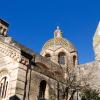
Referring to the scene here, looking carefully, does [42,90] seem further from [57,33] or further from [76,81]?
[57,33]

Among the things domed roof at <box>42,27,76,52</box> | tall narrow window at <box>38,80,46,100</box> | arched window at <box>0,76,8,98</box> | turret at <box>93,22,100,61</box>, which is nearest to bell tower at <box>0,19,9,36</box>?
domed roof at <box>42,27,76,52</box>

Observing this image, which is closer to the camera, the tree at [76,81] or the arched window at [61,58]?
the tree at [76,81]

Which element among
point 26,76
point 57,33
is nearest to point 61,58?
point 57,33

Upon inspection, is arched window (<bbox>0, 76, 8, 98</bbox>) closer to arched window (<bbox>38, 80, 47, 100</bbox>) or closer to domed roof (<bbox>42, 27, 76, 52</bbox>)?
arched window (<bbox>38, 80, 47, 100</bbox>)

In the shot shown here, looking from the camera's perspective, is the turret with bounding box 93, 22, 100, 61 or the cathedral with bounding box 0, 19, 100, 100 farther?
the turret with bounding box 93, 22, 100, 61

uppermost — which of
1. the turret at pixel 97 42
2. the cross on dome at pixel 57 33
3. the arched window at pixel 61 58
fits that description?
the cross on dome at pixel 57 33

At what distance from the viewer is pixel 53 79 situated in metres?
20.0

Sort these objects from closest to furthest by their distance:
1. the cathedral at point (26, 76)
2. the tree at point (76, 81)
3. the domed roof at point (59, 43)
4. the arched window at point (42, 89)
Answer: the cathedral at point (26, 76) → the arched window at point (42, 89) → the tree at point (76, 81) → the domed roof at point (59, 43)

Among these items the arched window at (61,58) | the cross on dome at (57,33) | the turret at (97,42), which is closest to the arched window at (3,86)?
the arched window at (61,58)

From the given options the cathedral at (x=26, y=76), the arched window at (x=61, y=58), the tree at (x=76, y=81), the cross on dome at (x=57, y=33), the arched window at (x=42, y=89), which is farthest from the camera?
the cross on dome at (x=57, y=33)

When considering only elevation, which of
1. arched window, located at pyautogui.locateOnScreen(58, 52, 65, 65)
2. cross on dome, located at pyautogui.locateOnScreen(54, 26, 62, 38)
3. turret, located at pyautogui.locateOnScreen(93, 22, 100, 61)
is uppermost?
cross on dome, located at pyautogui.locateOnScreen(54, 26, 62, 38)

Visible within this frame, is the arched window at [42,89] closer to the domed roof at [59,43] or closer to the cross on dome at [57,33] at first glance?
the domed roof at [59,43]

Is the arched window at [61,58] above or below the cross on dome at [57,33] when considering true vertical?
below

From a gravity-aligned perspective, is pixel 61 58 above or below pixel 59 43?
below
